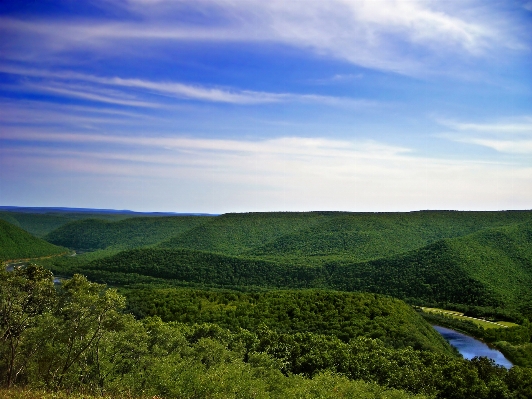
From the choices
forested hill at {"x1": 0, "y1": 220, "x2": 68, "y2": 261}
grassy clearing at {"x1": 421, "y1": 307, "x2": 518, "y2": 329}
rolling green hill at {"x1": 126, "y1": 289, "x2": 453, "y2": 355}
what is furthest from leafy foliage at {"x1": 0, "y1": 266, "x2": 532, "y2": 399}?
forested hill at {"x1": 0, "y1": 220, "x2": 68, "y2": 261}

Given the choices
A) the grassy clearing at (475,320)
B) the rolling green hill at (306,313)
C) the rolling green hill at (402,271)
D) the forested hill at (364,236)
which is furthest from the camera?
the forested hill at (364,236)

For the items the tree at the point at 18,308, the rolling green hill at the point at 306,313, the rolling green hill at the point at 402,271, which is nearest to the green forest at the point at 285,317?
the tree at the point at 18,308

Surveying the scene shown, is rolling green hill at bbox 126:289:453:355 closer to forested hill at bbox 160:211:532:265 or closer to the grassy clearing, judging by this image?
the grassy clearing

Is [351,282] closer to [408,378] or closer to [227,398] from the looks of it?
[408,378]

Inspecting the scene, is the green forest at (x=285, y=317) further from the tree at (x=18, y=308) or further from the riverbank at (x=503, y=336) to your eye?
the riverbank at (x=503, y=336)

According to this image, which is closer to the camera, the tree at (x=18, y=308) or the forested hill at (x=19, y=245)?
the tree at (x=18, y=308)

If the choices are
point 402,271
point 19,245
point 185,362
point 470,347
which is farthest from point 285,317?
point 19,245
